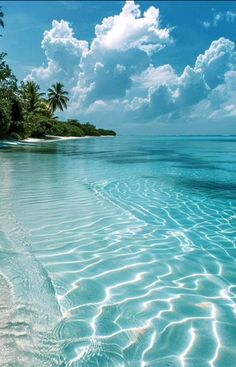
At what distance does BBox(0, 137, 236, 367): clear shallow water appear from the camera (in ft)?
8.44

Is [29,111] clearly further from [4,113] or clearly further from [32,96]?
[4,113]

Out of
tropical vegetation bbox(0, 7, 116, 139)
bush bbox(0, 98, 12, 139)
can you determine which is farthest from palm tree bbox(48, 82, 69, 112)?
bush bbox(0, 98, 12, 139)

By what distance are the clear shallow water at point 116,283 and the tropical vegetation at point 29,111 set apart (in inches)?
1008

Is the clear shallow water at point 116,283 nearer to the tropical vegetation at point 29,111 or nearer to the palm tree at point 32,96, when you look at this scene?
the tropical vegetation at point 29,111

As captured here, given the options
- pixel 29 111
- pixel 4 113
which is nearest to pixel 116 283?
pixel 4 113

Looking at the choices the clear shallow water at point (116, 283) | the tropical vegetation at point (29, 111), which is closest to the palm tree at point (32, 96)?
the tropical vegetation at point (29, 111)

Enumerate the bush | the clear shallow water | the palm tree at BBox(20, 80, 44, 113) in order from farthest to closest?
the palm tree at BBox(20, 80, 44, 113), the bush, the clear shallow water

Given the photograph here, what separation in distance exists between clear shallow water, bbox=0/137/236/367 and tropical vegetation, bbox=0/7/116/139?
2561cm

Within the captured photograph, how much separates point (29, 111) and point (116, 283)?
186 feet

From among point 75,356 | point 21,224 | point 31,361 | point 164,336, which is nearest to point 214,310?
point 164,336

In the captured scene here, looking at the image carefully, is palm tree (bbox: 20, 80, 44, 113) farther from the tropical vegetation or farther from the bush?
the bush

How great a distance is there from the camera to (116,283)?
3.75 m

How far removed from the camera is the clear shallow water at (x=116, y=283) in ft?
8.44

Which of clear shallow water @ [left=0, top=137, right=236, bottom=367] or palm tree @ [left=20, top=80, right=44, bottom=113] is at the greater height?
palm tree @ [left=20, top=80, right=44, bottom=113]
